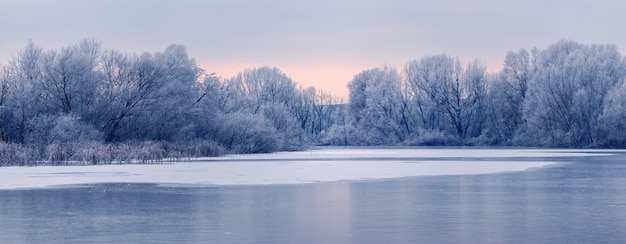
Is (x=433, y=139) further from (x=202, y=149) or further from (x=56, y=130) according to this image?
(x=56, y=130)

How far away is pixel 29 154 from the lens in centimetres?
3484

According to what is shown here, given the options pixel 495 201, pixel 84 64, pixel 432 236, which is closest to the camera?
pixel 432 236

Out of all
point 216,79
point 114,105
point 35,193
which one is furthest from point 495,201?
point 216,79

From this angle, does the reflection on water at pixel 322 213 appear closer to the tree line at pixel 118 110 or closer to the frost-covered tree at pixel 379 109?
the tree line at pixel 118 110

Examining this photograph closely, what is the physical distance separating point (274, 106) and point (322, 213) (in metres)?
51.7

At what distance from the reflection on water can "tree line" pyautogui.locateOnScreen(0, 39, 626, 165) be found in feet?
59.3

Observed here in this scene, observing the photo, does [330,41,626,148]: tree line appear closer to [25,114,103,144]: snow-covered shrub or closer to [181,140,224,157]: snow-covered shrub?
[181,140,224,157]: snow-covered shrub

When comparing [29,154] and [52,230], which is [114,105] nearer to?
[29,154]

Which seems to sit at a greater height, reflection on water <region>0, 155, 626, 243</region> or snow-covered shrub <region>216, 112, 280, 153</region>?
snow-covered shrub <region>216, 112, 280, 153</region>

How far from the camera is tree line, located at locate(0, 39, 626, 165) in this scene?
4391 cm

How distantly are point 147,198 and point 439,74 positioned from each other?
74.1 m

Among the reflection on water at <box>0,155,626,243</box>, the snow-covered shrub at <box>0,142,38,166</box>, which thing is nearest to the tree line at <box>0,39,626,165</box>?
the snow-covered shrub at <box>0,142,38,166</box>

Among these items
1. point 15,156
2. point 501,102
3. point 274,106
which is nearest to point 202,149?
point 15,156

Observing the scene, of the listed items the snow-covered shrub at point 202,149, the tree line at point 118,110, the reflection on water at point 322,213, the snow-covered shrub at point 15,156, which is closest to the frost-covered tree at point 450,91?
the tree line at point 118,110
